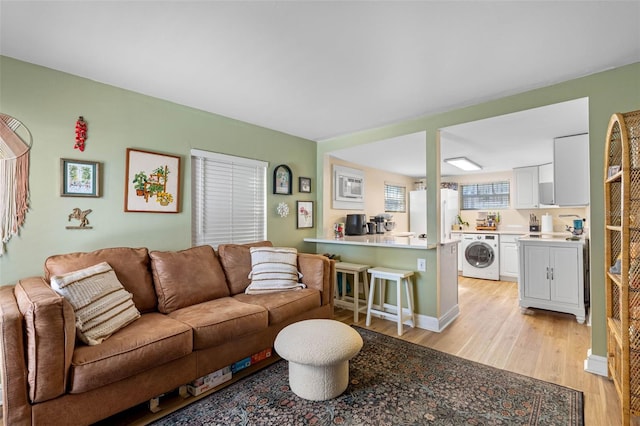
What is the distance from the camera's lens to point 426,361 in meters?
2.33

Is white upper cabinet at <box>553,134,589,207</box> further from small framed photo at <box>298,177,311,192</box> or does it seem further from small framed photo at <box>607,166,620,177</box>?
small framed photo at <box>298,177,311,192</box>

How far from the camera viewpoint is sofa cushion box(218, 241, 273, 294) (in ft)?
8.98

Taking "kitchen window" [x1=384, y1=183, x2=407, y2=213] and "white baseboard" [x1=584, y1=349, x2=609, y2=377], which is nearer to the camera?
"white baseboard" [x1=584, y1=349, x2=609, y2=377]

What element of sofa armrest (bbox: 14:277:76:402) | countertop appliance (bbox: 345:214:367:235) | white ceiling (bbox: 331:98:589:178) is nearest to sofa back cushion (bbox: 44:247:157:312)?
sofa armrest (bbox: 14:277:76:402)

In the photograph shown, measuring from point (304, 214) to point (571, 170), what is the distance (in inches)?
124

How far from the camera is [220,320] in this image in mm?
2004

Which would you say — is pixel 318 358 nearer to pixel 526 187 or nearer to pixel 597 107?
pixel 597 107

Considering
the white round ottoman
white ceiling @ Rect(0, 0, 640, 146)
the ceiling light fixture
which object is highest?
white ceiling @ Rect(0, 0, 640, 146)

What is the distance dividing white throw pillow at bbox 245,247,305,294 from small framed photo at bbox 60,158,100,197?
1.43 metres

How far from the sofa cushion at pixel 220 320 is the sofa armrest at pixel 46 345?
64 cm

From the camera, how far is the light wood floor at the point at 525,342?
1.95m

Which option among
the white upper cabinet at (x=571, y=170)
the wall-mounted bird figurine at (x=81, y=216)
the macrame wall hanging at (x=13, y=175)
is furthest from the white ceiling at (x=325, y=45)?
the white upper cabinet at (x=571, y=170)

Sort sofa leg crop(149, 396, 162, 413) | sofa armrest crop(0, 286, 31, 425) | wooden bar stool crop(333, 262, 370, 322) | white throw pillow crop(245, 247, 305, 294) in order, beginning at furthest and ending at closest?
wooden bar stool crop(333, 262, 370, 322)
white throw pillow crop(245, 247, 305, 294)
sofa leg crop(149, 396, 162, 413)
sofa armrest crop(0, 286, 31, 425)

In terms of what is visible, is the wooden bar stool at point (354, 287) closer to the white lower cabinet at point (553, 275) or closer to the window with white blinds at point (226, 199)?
the window with white blinds at point (226, 199)
